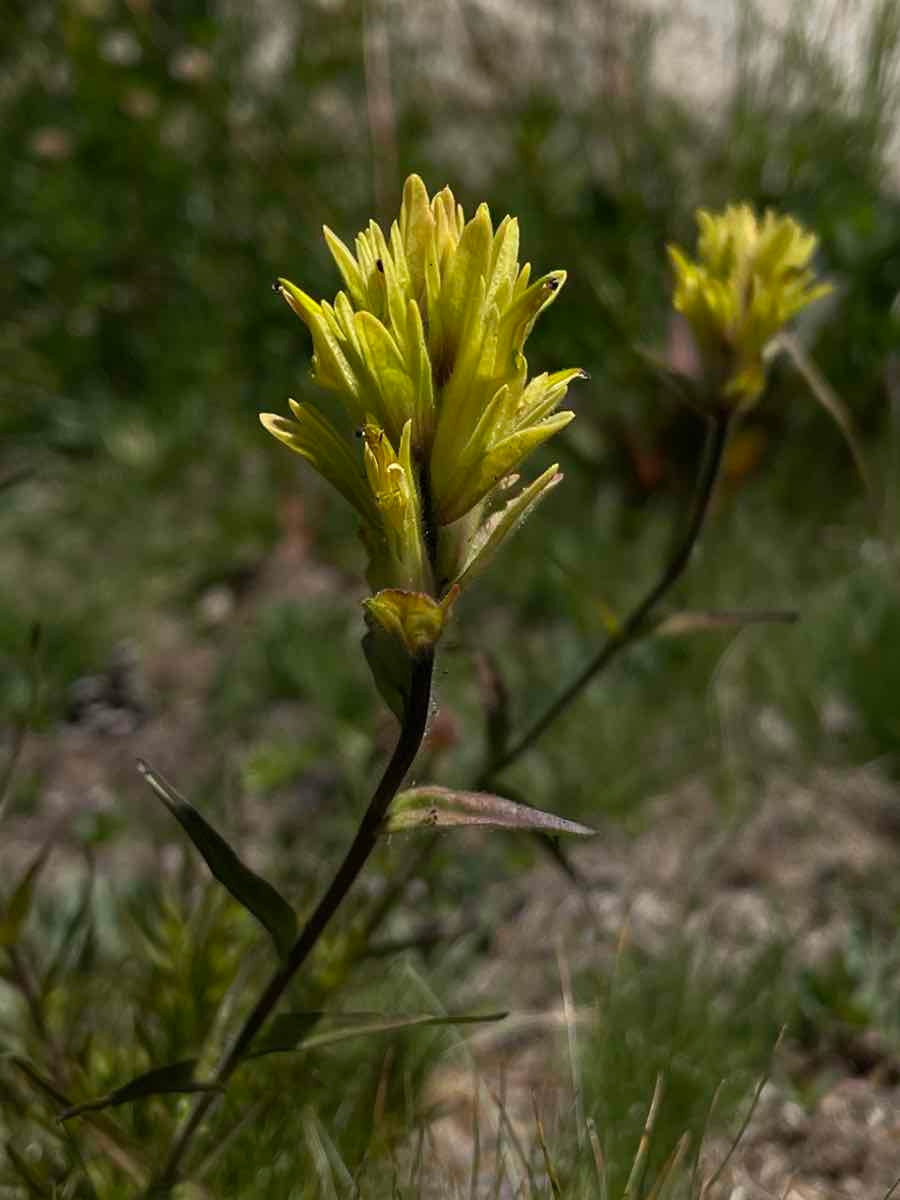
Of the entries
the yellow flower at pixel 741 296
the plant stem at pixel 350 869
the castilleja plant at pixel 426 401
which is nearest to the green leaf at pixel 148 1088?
the plant stem at pixel 350 869

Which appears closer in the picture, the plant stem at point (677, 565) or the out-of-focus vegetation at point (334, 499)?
the plant stem at point (677, 565)

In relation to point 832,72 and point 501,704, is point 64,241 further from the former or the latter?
point 501,704

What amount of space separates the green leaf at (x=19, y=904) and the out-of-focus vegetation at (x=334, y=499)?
0.26m

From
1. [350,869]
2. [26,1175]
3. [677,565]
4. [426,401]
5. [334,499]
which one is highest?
[334,499]

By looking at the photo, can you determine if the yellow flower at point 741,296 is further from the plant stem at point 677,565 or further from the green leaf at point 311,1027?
the green leaf at point 311,1027

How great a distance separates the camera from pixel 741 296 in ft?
3.84

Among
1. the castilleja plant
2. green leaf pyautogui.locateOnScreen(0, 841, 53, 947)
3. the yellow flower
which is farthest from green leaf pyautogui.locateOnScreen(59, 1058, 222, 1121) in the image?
the yellow flower

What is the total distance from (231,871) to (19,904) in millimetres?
279

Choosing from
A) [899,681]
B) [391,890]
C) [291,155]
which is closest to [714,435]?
[391,890]

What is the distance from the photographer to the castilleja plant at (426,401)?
2.50 feet

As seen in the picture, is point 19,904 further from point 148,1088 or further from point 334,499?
point 334,499

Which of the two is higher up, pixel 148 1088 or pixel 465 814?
pixel 465 814

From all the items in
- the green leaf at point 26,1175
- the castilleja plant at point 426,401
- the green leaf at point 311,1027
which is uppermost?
the castilleja plant at point 426,401

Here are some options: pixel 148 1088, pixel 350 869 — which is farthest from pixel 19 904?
pixel 350 869
